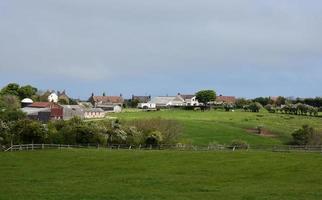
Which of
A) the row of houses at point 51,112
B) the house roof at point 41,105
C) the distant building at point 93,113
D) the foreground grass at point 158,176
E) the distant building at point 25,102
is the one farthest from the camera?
the distant building at point 25,102

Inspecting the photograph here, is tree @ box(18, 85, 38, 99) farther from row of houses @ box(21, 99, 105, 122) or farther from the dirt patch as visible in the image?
the dirt patch

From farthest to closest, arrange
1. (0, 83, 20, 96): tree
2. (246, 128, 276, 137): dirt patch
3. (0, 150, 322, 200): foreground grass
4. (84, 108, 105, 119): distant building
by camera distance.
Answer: (0, 83, 20, 96): tree → (84, 108, 105, 119): distant building → (246, 128, 276, 137): dirt patch → (0, 150, 322, 200): foreground grass

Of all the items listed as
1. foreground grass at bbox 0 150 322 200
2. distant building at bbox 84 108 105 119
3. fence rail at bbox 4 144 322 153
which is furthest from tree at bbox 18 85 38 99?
foreground grass at bbox 0 150 322 200

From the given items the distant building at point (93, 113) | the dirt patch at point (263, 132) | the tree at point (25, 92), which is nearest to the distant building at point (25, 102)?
the tree at point (25, 92)

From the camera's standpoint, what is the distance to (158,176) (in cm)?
3622

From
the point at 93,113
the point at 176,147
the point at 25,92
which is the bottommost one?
the point at 176,147

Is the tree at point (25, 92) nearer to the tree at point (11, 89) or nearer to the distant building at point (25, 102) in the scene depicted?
the tree at point (11, 89)

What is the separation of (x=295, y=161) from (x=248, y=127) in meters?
59.4

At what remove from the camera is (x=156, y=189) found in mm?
29250

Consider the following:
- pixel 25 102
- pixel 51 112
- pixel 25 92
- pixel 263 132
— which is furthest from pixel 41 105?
pixel 263 132

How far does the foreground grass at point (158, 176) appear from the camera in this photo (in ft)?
89.2

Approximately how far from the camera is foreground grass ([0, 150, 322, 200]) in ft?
89.2

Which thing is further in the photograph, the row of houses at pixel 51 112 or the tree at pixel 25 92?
the tree at pixel 25 92

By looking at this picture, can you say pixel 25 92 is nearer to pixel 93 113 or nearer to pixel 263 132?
pixel 93 113
